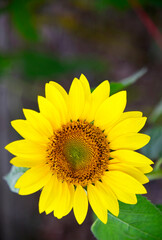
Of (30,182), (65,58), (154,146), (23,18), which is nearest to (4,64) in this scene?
(23,18)

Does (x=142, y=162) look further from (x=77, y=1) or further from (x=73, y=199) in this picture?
(x=77, y=1)

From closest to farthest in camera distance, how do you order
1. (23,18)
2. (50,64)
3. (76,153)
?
1. (76,153)
2. (23,18)
3. (50,64)

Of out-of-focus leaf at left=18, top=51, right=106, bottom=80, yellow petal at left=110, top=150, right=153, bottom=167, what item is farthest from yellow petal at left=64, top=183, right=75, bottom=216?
out-of-focus leaf at left=18, top=51, right=106, bottom=80

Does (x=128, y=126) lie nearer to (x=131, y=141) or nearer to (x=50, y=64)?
(x=131, y=141)

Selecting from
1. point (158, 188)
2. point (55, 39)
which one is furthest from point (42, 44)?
point (158, 188)

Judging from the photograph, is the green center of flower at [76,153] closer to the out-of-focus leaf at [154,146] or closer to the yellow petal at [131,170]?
the yellow petal at [131,170]
